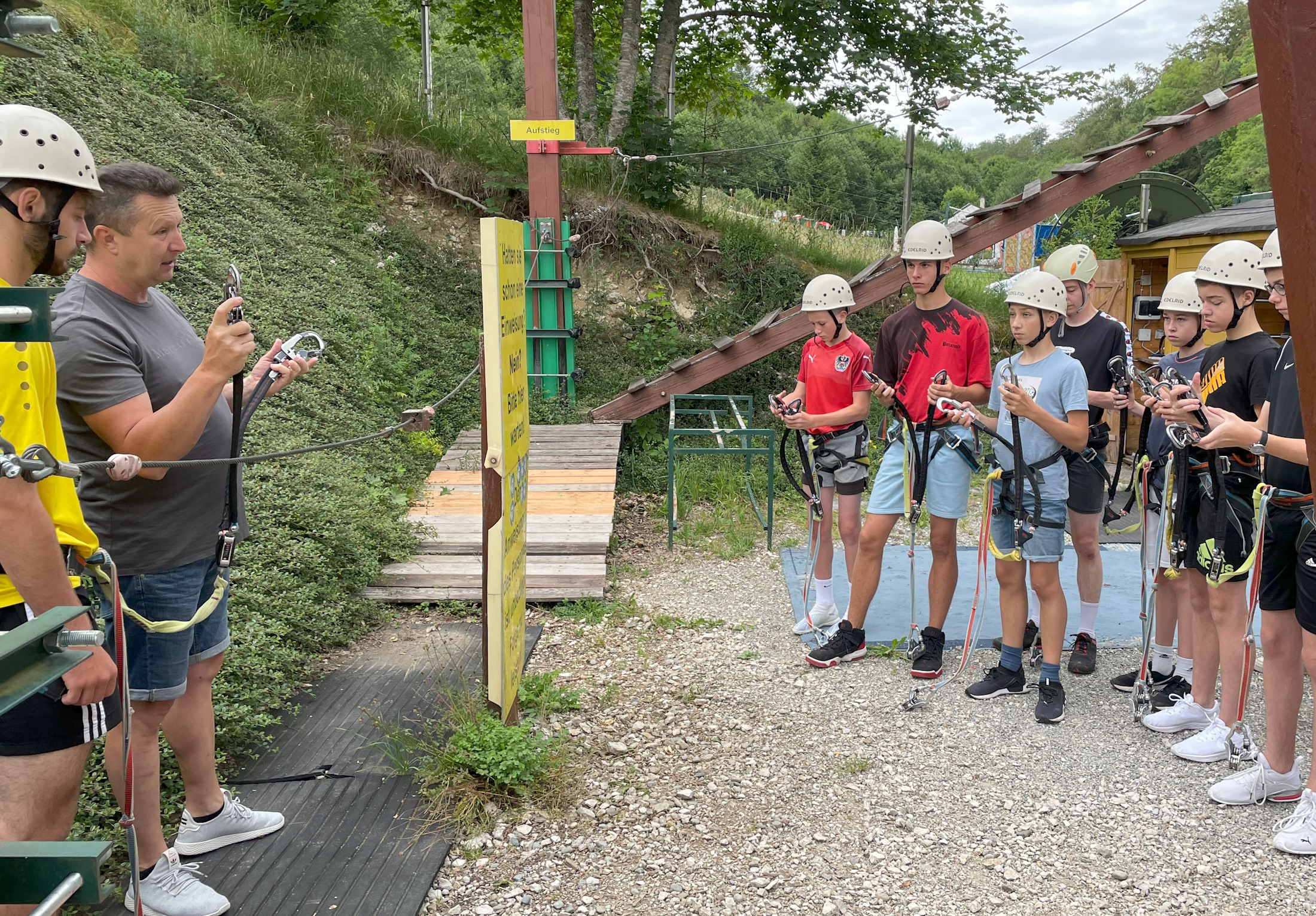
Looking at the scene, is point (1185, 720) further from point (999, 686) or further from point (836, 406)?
point (836, 406)

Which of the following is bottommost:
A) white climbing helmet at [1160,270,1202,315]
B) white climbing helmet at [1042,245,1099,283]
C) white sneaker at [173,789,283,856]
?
white sneaker at [173,789,283,856]

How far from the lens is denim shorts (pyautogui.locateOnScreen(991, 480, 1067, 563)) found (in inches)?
170

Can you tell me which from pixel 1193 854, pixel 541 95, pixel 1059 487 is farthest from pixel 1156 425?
pixel 541 95

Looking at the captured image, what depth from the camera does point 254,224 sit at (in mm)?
8906

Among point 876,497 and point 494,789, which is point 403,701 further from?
point 876,497

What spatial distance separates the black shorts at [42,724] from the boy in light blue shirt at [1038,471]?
3485mm

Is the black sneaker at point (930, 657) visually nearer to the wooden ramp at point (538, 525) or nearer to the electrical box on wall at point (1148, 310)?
the wooden ramp at point (538, 525)

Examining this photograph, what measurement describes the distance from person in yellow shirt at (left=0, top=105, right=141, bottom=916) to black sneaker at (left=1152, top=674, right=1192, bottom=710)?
4.30 m

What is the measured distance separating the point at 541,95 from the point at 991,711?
7959 millimetres

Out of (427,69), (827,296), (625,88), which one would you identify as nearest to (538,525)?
(827,296)

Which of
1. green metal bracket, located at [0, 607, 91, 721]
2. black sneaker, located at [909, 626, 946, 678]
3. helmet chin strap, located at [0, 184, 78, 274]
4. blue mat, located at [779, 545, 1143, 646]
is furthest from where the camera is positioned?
blue mat, located at [779, 545, 1143, 646]

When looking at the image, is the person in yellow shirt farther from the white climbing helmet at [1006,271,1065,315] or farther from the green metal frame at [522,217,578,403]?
the green metal frame at [522,217,578,403]

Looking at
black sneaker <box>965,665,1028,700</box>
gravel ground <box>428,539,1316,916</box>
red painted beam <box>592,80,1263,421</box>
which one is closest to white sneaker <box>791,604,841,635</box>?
gravel ground <box>428,539,1316,916</box>

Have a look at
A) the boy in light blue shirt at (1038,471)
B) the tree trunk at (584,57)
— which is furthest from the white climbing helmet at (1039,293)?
the tree trunk at (584,57)
